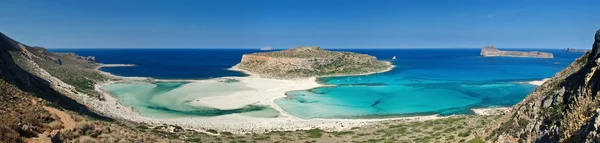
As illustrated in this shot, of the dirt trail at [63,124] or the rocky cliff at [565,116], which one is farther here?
the dirt trail at [63,124]

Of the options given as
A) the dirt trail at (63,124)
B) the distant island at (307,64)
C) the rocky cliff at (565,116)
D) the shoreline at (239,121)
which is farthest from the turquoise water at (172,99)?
the rocky cliff at (565,116)

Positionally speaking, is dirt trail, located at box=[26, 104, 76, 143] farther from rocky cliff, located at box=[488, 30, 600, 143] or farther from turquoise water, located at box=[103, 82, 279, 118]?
turquoise water, located at box=[103, 82, 279, 118]

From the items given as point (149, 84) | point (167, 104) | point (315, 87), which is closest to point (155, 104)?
point (167, 104)

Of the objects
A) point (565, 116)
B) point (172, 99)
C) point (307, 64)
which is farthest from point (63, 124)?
point (307, 64)

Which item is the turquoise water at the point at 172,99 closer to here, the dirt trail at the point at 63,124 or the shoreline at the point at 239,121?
the shoreline at the point at 239,121

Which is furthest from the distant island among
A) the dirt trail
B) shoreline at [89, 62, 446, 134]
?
the dirt trail
